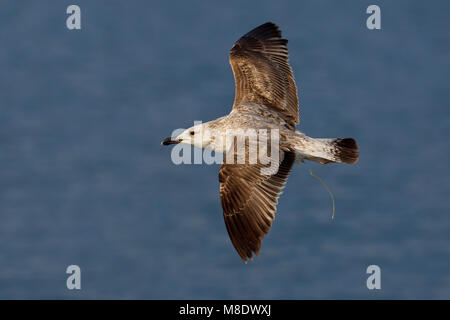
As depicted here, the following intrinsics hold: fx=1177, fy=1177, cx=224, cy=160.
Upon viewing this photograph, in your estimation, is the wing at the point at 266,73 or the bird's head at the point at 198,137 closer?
the bird's head at the point at 198,137

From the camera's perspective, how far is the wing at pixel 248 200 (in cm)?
1379

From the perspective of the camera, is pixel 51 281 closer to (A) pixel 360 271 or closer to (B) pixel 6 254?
(B) pixel 6 254

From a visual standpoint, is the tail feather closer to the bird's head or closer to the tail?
the tail

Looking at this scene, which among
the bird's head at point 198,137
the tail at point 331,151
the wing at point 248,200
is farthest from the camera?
the bird's head at point 198,137

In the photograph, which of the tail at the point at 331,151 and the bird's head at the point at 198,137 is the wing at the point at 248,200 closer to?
the tail at the point at 331,151

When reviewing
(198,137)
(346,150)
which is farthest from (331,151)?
(198,137)

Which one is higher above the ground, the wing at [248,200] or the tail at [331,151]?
the tail at [331,151]

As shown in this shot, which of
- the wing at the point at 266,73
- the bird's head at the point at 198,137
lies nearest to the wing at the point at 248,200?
the bird's head at the point at 198,137

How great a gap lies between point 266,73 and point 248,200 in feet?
9.02

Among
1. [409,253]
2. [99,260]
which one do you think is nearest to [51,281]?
[99,260]

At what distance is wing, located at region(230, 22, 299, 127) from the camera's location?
51.9 feet

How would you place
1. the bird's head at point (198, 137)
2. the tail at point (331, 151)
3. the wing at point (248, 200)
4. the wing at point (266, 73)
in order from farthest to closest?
the wing at point (266, 73)
the bird's head at point (198, 137)
the tail at point (331, 151)
the wing at point (248, 200)

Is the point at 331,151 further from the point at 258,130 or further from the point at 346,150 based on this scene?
the point at 258,130

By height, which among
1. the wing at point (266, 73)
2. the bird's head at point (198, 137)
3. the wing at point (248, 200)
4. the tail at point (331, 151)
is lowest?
the wing at point (248, 200)
